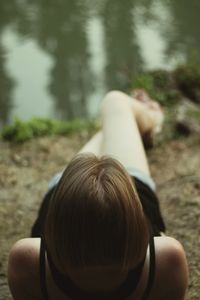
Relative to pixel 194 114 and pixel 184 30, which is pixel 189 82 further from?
pixel 184 30

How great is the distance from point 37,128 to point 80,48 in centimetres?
177

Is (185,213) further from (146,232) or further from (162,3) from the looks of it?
(162,3)

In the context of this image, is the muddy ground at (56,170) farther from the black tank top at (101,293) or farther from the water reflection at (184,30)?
the water reflection at (184,30)

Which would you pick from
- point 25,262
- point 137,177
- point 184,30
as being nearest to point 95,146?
point 137,177

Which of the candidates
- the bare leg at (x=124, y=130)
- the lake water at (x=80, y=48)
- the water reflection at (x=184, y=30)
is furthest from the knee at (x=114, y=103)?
the water reflection at (x=184, y=30)

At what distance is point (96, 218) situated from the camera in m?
1.33

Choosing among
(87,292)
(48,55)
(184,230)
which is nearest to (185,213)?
(184,230)

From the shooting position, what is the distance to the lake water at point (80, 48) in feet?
14.4

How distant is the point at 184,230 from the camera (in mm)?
2309

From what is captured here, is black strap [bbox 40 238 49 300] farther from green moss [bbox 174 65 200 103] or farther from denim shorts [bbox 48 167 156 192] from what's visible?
green moss [bbox 174 65 200 103]

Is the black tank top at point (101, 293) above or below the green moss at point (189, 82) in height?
above

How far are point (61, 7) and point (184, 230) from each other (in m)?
3.75

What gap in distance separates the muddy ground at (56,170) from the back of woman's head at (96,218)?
0.69 metres

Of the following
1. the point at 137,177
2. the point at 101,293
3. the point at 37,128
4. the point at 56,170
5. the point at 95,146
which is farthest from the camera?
the point at 37,128
